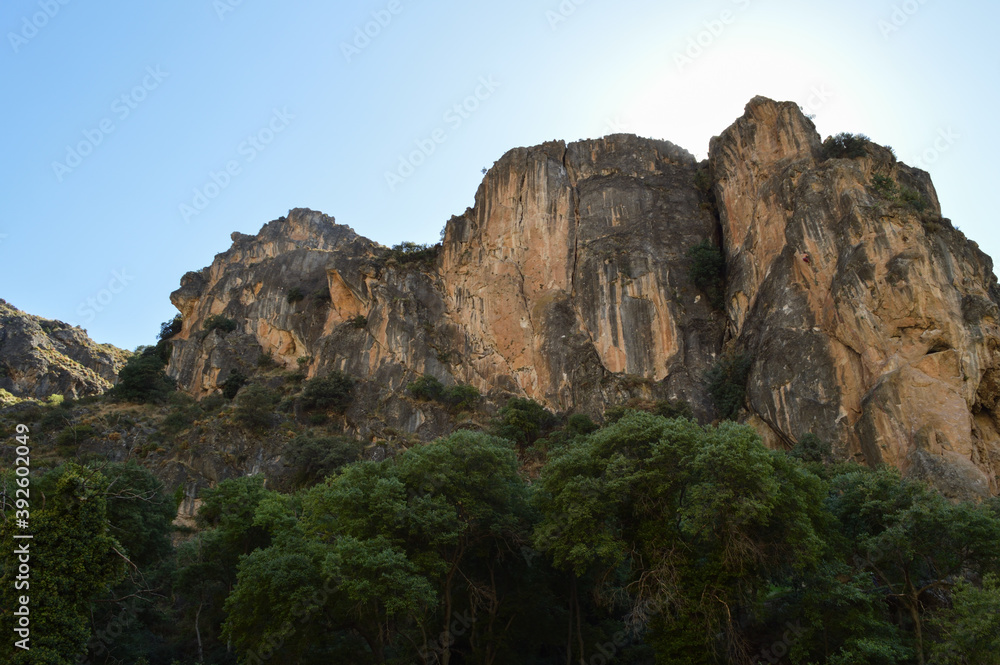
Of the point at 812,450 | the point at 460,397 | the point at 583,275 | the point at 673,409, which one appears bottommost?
the point at 812,450

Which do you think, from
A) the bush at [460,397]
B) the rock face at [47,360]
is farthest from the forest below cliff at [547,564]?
the rock face at [47,360]

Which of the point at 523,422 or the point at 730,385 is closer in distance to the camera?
the point at 730,385

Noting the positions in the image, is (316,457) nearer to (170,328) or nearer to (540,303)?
(540,303)

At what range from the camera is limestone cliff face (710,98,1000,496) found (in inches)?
1136

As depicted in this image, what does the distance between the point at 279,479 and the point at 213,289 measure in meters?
33.6

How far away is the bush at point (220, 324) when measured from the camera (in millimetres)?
58000

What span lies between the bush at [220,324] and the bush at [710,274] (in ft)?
126

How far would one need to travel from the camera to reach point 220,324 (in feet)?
191

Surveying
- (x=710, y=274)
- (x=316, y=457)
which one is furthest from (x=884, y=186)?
(x=316, y=457)

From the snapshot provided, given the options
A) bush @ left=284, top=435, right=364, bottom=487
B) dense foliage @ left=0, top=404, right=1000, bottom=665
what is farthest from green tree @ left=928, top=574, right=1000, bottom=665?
bush @ left=284, top=435, right=364, bottom=487

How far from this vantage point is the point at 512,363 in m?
45.0

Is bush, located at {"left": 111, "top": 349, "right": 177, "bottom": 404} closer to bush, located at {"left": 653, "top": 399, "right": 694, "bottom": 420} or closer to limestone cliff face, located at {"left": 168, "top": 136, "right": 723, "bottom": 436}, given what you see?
limestone cliff face, located at {"left": 168, "top": 136, "right": 723, "bottom": 436}

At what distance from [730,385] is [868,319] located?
7.61m

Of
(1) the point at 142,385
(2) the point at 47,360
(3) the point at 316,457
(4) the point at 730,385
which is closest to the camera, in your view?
(3) the point at 316,457
